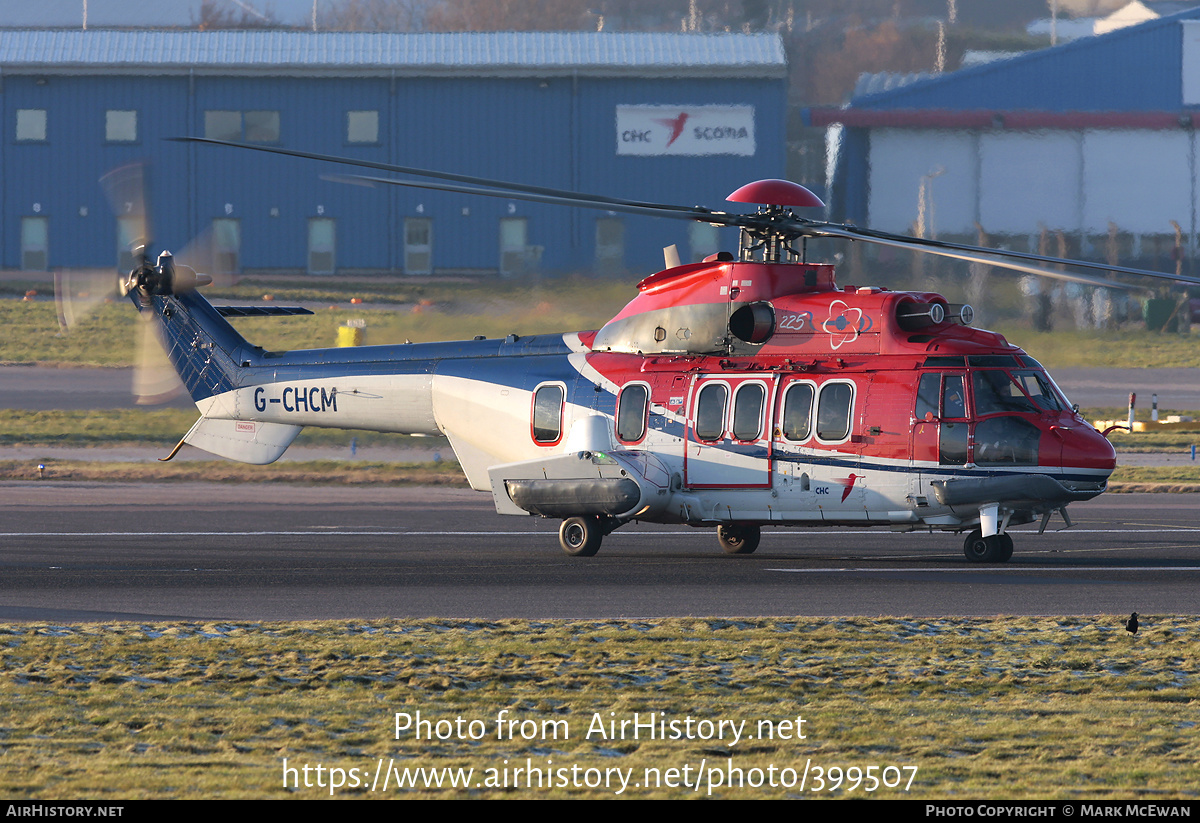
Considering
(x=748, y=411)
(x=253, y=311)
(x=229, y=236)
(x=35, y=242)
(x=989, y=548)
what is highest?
(x=229, y=236)

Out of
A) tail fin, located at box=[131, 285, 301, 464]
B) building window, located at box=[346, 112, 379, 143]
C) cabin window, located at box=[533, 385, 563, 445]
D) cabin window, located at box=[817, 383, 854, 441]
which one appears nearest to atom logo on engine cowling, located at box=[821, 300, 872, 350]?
cabin window, located at box=[817, 383, 854, 441]

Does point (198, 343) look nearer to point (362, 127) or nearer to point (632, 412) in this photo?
point (632, 412)

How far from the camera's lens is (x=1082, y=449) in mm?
15781

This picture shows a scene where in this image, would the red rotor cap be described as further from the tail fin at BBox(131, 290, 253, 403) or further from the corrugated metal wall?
the corrugated metal wall

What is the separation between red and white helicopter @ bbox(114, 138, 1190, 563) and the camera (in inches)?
631

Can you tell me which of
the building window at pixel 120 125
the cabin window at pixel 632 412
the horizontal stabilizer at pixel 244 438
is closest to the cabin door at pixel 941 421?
the cabin window at pixel 632 412

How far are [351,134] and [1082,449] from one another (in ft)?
140

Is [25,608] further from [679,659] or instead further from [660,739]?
[660,739]

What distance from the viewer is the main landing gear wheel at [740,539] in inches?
715

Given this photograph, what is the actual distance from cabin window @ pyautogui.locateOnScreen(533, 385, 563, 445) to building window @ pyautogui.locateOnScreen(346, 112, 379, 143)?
38.0 m

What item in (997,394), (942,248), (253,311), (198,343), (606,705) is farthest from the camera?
(198,343)

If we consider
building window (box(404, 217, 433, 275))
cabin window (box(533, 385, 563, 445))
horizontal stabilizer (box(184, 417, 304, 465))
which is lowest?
horizontal stabilizer (box(184, 417, 304, 465))

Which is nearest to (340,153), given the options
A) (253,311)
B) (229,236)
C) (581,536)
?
(229,236)

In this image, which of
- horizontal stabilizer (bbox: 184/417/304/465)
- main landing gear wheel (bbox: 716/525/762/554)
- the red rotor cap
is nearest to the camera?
the red rotor cap
